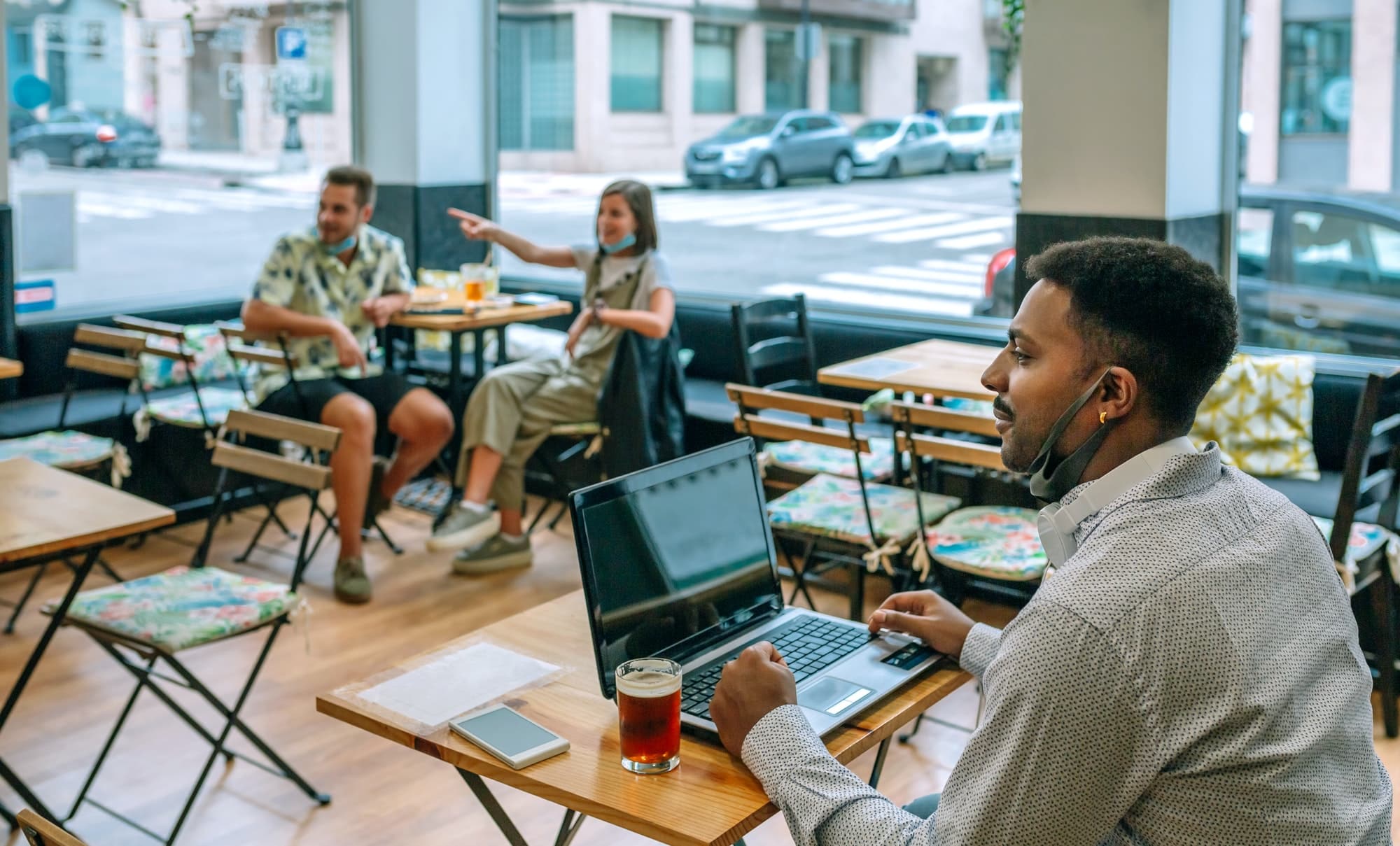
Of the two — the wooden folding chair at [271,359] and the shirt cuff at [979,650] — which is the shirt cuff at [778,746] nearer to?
the shirt cuff at [979,650]

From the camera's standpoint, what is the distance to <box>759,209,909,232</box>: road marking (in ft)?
20.5

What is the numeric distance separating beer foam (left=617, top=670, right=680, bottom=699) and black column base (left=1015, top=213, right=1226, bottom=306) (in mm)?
3358

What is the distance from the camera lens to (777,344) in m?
5.25

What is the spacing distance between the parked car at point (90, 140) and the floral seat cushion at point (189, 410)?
1.22 meters

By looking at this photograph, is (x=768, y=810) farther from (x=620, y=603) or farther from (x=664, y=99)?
(x=664, y=99)

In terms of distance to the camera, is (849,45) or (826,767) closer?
(826,767)

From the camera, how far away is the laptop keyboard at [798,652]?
1.81m

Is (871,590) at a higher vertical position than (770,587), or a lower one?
lower

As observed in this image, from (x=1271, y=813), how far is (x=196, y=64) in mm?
6165

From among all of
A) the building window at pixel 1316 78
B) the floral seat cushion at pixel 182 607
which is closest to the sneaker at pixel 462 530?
the floral seat cushion at pixel 182 607

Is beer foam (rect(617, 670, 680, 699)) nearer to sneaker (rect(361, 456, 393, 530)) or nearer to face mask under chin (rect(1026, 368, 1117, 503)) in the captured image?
face mask under chin (rect(1026, 368, 1117, 503))

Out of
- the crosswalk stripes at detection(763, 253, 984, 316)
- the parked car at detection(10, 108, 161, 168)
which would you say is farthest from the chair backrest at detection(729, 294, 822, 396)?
A: the parked car at detection(10, 108, 161, 168)

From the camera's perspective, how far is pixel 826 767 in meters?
1.55

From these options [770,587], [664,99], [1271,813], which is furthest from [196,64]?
[1271,813]
